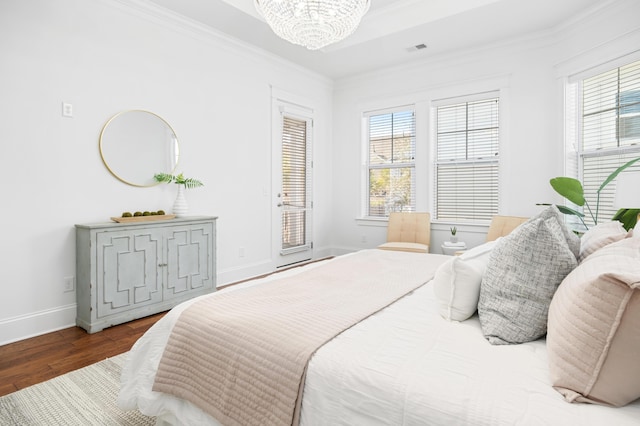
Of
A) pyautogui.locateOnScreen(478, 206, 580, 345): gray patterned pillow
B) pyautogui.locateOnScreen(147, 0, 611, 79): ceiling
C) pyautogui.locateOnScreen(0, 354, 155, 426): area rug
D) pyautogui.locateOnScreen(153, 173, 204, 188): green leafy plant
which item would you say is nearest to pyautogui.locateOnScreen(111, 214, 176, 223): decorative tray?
pyautogui.locateOnScreen(153, 173, 204, 188): green leafy plant

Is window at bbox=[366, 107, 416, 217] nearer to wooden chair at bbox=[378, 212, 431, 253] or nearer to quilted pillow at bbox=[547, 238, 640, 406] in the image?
wooden chair at bbox=[378, 212, 431, 253]

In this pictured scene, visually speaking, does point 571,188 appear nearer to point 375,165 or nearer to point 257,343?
point 375,165

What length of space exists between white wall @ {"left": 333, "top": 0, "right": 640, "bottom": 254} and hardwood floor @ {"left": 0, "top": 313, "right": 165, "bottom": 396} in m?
3.64

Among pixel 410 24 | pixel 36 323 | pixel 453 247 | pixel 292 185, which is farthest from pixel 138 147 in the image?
pixel 453 247

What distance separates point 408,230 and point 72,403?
12.9ft

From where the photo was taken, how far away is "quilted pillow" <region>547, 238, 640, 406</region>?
0.77m

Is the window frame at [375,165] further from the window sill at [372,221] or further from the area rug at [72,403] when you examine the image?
the area rug at [72,403]

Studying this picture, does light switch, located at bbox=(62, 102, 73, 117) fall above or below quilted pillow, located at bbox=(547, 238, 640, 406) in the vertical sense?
above

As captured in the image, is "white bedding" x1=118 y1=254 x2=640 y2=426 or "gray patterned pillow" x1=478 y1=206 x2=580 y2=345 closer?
"white bedding" x1=118 y1=254 x2=640 y2=426

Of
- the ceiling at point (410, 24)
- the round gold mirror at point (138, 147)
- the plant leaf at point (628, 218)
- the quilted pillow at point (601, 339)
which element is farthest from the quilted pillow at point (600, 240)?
the round gold mirror at point (138, 147)

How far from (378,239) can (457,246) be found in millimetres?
1348

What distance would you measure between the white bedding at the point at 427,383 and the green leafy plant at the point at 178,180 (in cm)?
244

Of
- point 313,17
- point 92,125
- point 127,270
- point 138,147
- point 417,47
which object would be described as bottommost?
point 127,270

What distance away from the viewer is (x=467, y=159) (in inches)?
179
